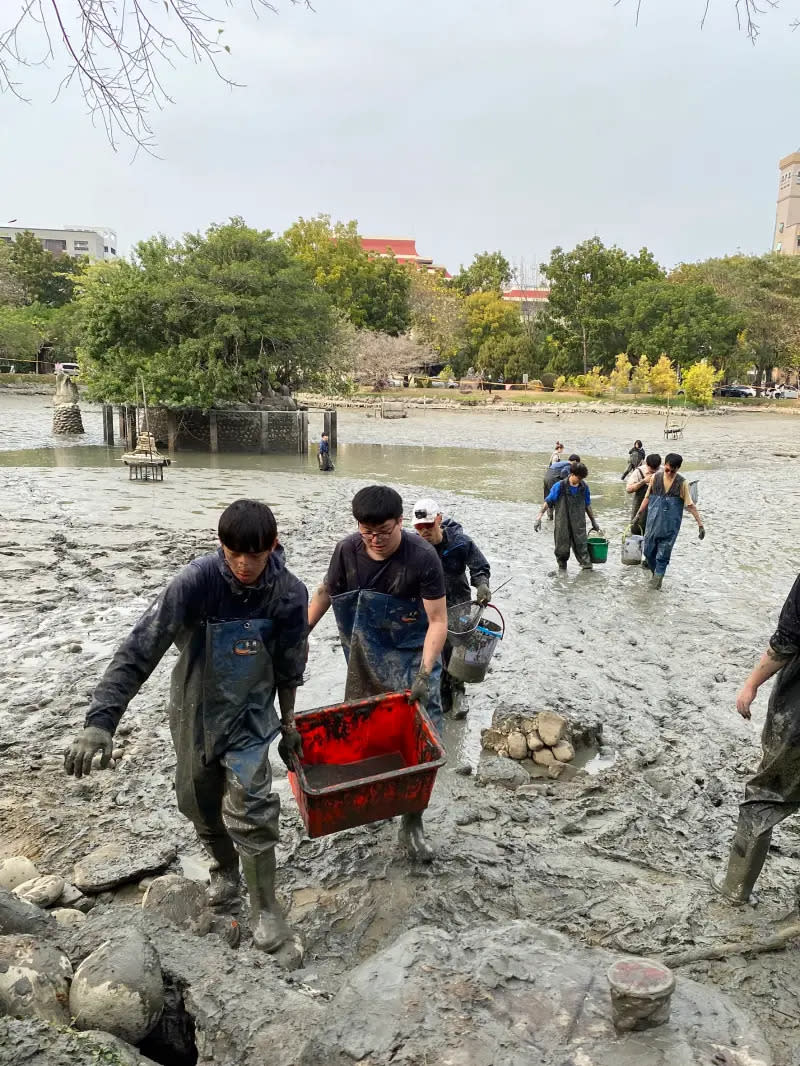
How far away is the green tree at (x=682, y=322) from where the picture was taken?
5006cm

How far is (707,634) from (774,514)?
9.00m

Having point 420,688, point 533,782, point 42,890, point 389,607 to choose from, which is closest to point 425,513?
point 389,607

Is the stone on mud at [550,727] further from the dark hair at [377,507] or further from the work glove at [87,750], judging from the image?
the work glove at [87,750]

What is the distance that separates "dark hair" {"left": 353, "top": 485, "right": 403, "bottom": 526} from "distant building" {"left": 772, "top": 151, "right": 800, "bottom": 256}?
9722 centimetres

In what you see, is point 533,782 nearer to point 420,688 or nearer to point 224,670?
point 420,688

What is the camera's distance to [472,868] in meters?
Answer: 3.70

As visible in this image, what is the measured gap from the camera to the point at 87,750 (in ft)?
9.00

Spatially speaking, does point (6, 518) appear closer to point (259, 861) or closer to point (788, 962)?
point (259, 861)

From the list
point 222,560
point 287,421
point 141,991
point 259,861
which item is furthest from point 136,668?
point 287,421

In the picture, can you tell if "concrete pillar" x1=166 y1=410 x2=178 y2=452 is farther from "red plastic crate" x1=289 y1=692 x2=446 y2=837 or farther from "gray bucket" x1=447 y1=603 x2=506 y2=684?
"red plastic crate" x1=289 y1=692 x2=446 y2=837

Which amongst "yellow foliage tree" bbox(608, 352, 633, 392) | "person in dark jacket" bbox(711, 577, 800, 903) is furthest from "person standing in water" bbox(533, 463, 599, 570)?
"yellow foliage tree" bbox(608, 352, 633, 392)

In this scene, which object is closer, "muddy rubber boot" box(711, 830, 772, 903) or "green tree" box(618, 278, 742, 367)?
"muddy rubber boot" box(711, 830, 772, 903)

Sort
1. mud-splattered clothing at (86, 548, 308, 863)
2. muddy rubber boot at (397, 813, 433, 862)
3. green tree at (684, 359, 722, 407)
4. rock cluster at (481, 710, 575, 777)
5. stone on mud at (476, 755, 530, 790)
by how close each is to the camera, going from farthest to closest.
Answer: green tree at (684, 359, 722, 407) → rock cluster at (481, 710, 575, 777) → stone on mud at (476, 755, 530, 790) → muddy rubber boot at (397, 813, 433, 862) → mud-splattered clothing at (86, 548, 308, 863)

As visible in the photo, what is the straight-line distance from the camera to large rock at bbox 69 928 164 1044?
227 centimetres
